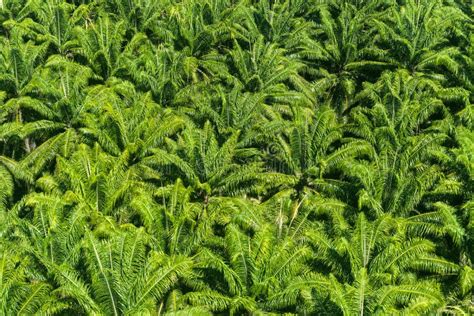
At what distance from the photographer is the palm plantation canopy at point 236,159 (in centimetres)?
1378

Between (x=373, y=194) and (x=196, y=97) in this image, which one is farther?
(x=196, y=97)

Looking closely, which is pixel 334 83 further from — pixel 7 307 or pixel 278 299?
pixel 7 307

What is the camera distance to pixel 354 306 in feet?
40.4

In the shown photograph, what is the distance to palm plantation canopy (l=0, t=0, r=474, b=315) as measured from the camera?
1378 centimetres

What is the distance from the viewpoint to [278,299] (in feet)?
43.9

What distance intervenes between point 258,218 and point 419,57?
43.3 ft

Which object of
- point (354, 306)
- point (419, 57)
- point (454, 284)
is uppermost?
point (419, 57)

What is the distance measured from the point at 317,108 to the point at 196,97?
570cm

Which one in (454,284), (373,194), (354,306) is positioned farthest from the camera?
(373,194)

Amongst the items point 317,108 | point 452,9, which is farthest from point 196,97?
point 452,9

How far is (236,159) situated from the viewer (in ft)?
66.4

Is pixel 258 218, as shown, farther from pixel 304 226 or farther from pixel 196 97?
pixel 196 97

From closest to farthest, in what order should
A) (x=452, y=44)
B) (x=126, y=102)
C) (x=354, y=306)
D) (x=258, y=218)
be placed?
1. (x=354, y=306)
2. (x=258, y=218)
3. (x=126, y=102)
4. (x=452, y=44)

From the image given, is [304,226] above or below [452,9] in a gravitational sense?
below
